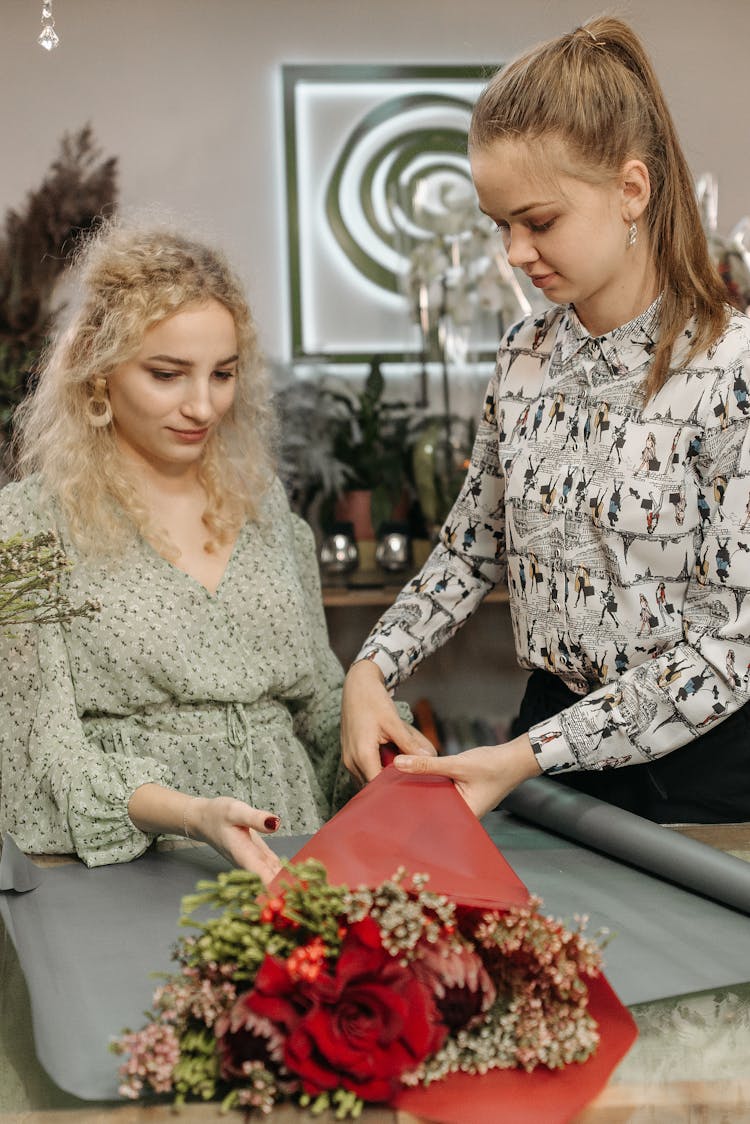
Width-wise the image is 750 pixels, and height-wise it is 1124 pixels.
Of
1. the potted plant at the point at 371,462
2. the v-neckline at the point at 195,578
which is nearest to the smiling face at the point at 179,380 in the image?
the v-neckline at the point at 195,578

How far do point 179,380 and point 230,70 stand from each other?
2.34m

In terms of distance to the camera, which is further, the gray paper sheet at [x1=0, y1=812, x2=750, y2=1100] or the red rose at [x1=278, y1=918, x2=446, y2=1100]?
the gray paper sheet at [x1=0, y1=812, x2=750, y2=1100]

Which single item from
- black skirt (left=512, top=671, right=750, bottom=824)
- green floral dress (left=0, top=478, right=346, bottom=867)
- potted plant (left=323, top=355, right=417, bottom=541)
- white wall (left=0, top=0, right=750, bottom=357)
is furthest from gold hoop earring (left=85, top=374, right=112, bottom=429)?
white wall (left=0, top=0, right=750, bottom=357)

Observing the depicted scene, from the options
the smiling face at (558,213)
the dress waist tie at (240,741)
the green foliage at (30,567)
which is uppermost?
the smiling face at (558,213)

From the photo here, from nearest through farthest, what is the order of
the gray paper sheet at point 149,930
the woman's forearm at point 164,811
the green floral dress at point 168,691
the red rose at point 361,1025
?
the red rose at point 361,1025 < the gray paper sheet at point 149,930 < the woman's forearm at point 164,811 < the green floral dress at point 168,691

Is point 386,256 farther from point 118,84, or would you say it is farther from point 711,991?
point 711,991

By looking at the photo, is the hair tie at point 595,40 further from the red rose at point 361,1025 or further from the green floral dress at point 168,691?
the red rose at point 361,1025

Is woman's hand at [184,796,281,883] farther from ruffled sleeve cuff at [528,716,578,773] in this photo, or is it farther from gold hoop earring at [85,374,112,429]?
gold hoop earring at [85,374,112,429]

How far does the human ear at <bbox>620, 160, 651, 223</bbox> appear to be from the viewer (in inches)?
52.3

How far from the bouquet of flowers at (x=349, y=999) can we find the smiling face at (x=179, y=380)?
0.98 meters

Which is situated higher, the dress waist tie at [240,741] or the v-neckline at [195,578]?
the v-neckline at [195,578]

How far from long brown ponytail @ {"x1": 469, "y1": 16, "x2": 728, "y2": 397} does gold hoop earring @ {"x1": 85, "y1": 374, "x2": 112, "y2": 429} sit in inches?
26.9

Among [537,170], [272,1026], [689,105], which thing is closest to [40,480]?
[537,170]

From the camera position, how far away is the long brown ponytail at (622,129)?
1297 mm
